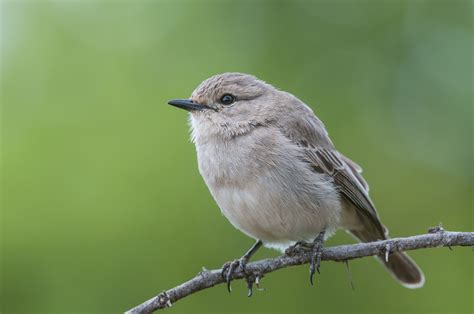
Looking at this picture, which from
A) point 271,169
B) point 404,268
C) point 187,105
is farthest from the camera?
point 404,268

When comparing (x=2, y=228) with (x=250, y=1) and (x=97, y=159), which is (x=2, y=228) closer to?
(x=97, y=159)

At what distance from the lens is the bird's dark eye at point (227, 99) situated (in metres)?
7.02

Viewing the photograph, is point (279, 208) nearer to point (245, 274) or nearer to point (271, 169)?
point (271, 169)

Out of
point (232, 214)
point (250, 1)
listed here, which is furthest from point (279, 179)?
point (250, 1)

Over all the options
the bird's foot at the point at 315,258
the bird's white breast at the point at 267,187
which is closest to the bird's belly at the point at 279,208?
the bird's white breast at the point at 267,187

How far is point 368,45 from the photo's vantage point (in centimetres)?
983

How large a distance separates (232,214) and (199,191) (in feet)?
3.89

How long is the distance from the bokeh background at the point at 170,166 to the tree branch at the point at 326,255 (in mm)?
1535

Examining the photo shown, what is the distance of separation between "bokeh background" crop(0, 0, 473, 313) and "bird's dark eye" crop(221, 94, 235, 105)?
76 centimetres

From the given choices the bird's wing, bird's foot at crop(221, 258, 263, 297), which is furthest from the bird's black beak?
bird's foot at crop(221, 258, 263, 297)

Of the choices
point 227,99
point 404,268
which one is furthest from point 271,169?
point 404,268

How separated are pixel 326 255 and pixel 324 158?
1377mm

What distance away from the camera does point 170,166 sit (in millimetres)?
7605

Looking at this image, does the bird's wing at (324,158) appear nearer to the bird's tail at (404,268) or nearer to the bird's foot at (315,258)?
the bird's tail at (404,268)
